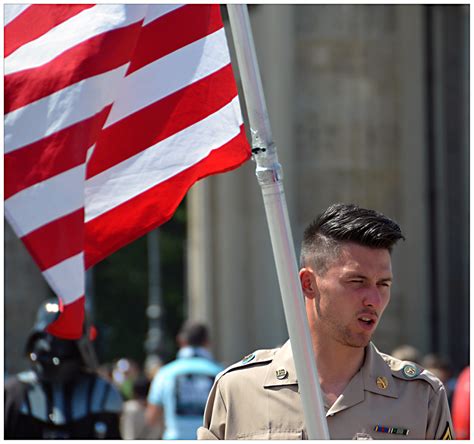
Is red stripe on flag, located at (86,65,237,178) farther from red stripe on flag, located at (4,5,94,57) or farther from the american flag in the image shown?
red stripe on flag, located at (4,5,94,57)

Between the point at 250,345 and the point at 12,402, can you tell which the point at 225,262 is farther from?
the point at 12,402

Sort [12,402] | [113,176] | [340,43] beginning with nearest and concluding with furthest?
[113,176] < [12,402] < [340,43]

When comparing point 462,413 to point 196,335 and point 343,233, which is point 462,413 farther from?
point 343,233

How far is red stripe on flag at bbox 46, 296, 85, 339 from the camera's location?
3564 mm

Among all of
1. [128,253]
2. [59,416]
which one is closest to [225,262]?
[59,416]

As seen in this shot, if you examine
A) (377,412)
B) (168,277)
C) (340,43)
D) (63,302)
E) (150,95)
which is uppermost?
(340,43)

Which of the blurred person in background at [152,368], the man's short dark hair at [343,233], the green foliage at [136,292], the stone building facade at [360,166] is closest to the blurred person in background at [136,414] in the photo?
the blurred person in background at [152,368]

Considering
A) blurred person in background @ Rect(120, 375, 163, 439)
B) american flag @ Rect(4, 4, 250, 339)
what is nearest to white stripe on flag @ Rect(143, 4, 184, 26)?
american flag @ Rect(4, 4, 250, 339)

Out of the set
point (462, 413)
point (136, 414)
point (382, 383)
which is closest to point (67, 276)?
point (382, 383)

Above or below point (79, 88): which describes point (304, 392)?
below

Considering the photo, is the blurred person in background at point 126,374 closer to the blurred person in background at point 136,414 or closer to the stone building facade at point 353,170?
the stone building facade at point 353,170

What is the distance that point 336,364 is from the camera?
3.58 m

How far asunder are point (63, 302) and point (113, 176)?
1.52 feet

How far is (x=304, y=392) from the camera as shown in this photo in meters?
3.28
